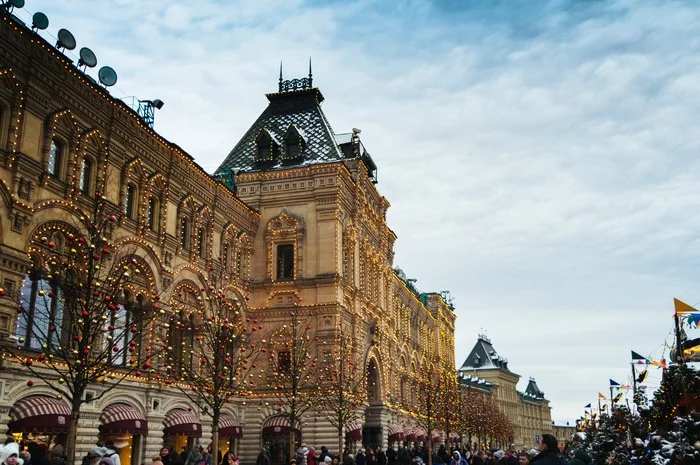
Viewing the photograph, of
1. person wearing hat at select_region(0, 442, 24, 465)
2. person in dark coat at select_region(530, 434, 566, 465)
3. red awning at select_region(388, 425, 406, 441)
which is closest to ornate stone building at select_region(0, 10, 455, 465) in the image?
red awning at select_region(388, 425, 406, 441)

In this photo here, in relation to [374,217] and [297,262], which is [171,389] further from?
[374,217]

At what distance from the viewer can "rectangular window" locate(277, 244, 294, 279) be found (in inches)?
1626

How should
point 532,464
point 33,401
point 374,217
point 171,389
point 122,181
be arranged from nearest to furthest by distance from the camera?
point 532,464, point 33,401, point 122,181, point 171,389, point 374,217

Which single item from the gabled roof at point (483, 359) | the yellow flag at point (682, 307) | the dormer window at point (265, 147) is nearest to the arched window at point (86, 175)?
the dormer window at point (265, 147)

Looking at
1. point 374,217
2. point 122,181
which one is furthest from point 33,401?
point 374,217

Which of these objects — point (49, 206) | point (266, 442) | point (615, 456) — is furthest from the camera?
point (266, 442)

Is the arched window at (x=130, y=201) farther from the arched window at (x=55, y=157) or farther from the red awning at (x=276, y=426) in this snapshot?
the red awning at (x=276, y=426)

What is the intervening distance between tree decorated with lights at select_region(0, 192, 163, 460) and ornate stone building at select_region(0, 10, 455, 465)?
0.68 feet

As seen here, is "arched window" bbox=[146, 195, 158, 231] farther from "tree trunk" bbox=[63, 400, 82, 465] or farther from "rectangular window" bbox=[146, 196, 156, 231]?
"tree trunk" bbox=[63, 400, 82, 465]

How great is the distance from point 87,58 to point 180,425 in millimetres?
15762

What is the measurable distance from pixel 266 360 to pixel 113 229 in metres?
14.7

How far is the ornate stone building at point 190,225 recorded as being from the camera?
23.4 metres

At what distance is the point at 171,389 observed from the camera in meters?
31.5

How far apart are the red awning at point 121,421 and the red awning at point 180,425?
A: 7.44ft
